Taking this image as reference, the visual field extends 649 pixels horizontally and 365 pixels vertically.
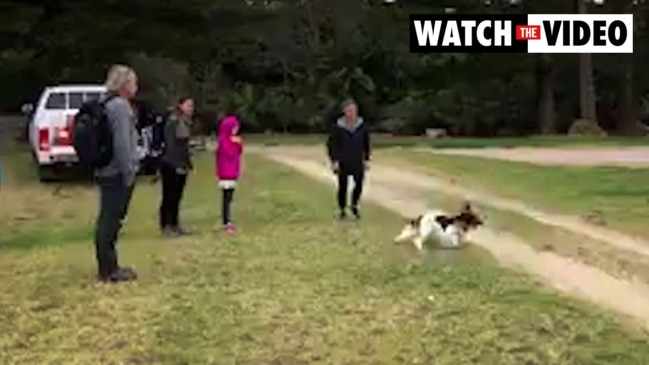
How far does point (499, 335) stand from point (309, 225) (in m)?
6.06

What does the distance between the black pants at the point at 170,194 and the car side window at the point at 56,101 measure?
25.8 feet

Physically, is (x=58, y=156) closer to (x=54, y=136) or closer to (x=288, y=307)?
(x=54, y=136)

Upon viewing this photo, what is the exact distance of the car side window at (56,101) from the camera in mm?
19516

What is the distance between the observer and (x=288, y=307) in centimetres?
775

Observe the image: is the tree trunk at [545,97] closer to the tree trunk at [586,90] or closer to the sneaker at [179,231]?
the tree trunk at [586,90]

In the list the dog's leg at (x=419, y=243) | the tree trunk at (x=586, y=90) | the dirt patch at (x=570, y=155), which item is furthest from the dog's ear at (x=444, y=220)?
the tree trunk at (x=586, y=90)

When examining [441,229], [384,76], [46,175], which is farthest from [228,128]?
[384,76]

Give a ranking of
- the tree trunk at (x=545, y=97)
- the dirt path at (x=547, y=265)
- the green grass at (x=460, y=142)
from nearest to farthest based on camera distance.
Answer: the dirt path at (x=547, y=265) < the green grass at (x=460, y=142) < the tree trunk at (x=545, y=97)

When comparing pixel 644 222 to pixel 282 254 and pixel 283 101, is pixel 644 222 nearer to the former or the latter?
pixel 282 254

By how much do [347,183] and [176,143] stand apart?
8.21ft

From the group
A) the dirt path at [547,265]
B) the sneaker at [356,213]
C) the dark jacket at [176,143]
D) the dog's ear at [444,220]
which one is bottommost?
the dirt path at [547,265]

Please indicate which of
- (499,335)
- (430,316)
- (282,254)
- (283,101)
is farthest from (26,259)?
(283,101)

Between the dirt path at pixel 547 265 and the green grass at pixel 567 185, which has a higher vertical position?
the dirt path at pixel 547 265

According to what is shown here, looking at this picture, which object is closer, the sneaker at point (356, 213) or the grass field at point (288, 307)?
the grass field at point (288, 307)
